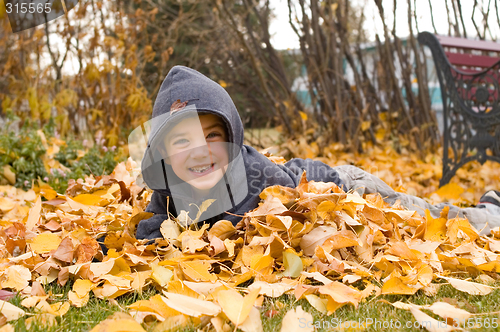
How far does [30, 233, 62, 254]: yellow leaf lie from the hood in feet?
1.41

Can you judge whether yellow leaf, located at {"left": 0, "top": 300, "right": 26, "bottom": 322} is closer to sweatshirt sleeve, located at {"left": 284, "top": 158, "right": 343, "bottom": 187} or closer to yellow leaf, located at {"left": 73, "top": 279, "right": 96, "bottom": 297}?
yellow leaf, located at {"left": 73, "top": 279, "right": 96, "bottom": 297}

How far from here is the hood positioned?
167 centimetres

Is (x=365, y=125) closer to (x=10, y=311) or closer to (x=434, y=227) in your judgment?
(x=434, y=227)

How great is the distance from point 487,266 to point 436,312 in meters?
0.48

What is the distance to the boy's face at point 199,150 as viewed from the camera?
169 cm

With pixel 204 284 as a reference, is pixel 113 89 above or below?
above

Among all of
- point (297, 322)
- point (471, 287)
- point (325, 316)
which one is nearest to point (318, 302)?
point (325, 316)

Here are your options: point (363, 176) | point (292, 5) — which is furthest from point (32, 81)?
point (363, 176)

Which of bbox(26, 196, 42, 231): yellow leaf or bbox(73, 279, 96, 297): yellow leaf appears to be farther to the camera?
bbox(26, 196, 42, 231): yellow leaf

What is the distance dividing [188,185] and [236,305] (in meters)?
0.89

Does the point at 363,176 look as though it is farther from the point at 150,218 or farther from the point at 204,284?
the point at 204,284

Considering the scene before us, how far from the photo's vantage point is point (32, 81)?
4.29 metres

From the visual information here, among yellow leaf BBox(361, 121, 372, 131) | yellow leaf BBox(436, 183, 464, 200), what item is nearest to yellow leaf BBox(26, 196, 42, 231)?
yellow leaf BBox(436, 183, 464, 200)

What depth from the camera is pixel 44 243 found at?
1.58 m
